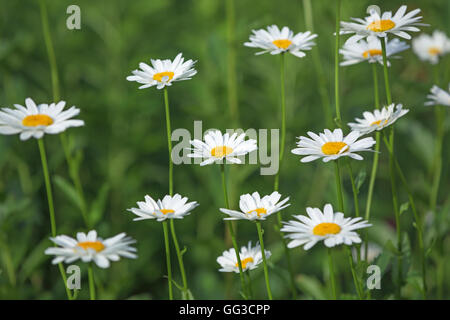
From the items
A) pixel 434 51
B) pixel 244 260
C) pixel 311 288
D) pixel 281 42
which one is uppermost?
pixel 434 51

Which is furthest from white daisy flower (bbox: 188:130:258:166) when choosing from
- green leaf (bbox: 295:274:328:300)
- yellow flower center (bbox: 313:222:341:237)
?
green leaf (bbox: 295:274:328:300)

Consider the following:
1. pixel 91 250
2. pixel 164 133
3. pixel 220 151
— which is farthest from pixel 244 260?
pixel 164 133

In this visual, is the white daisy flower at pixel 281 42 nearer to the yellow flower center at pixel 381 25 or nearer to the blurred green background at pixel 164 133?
the yellow flower center at pixel 381 25

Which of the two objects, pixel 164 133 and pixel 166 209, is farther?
pixel 164 133

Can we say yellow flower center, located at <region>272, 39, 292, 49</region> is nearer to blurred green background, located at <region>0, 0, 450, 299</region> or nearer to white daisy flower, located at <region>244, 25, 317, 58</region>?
white daisy flower, located at <region>244, 25, 317, 58</region>

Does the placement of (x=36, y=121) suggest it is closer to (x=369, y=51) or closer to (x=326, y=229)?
(x=326, y=229)

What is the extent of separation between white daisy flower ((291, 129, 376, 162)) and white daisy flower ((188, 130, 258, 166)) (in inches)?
4.1

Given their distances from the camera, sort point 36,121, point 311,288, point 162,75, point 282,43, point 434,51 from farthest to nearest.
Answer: point 434,51 → point 311,288 → point 282,43 → point 162,75 → point 36,121

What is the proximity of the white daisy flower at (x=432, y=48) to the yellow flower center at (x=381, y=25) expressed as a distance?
75 centimetres

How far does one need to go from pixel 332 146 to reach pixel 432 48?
1.07 meters

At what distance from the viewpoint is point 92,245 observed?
3.08 ft

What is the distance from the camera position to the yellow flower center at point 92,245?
93 centimetres
